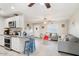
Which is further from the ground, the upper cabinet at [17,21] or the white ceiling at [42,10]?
the white ceiling at [42,10]

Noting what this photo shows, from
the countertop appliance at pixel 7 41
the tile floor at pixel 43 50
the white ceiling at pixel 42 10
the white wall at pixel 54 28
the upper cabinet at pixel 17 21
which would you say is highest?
the white ceiling at pixel 42 10

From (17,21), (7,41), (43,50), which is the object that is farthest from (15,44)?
(43,50)

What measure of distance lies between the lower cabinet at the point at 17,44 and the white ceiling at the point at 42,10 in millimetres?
464

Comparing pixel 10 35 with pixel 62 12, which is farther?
pixel 10 35

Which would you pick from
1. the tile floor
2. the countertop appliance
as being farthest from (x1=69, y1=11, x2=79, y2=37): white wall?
the countertop appliance

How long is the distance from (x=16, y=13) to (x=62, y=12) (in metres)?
0.86

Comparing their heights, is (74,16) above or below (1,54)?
above

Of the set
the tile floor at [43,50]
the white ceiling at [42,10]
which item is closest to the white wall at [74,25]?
the white ceiling at [42,10]

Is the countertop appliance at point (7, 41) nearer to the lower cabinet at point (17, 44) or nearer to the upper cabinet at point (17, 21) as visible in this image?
the lower cabinet at point (17, 44)

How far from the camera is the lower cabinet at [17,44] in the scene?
1.86 metres

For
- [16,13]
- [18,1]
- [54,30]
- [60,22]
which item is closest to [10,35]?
[16,13]

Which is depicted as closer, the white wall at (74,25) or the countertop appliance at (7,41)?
the white wall at (74,25)

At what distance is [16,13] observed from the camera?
71.7 inches

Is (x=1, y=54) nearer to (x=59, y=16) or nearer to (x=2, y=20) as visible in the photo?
(x=2, y=20)
